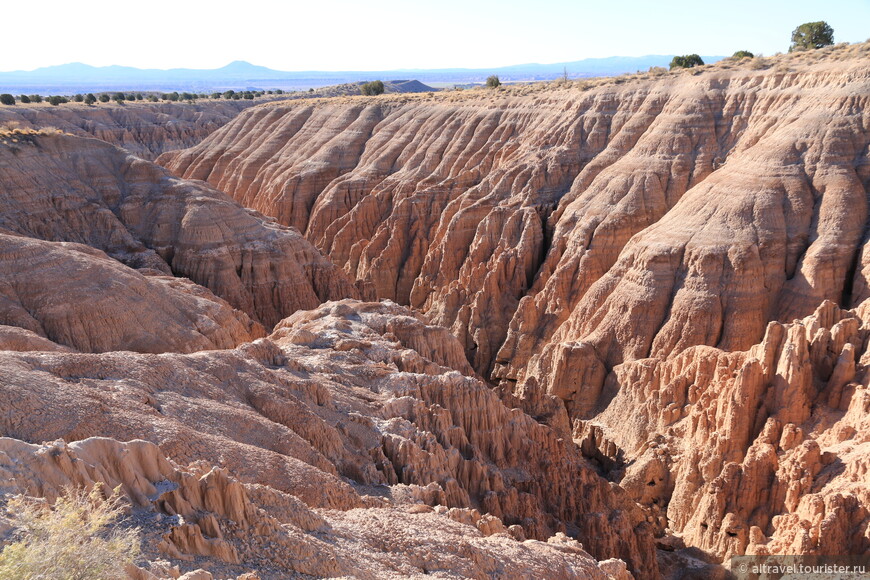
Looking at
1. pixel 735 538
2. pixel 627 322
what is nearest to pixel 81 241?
pixel 627 322

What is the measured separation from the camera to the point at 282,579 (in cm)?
1230

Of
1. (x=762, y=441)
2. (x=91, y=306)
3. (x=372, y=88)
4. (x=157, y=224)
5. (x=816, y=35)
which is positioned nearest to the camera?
(x=762, y=441)

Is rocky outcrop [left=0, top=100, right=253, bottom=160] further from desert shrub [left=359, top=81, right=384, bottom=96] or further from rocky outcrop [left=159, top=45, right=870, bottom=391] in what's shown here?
rocky outcrop [left=159, top=45, right=870, bottom=391]

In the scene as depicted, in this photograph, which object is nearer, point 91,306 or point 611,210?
point 91,306

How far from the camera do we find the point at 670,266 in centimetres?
3828

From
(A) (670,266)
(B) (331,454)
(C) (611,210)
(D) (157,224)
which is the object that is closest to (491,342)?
(C) (611,210)

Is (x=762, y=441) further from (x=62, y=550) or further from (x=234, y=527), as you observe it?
(x=62, y=550)

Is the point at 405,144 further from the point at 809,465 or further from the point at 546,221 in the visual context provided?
the point at 809,465

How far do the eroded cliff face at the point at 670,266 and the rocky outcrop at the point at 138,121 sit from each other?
40425 mm

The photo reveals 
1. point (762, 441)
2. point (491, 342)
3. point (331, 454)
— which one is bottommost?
point (491, 342)

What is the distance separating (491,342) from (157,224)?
20087mm

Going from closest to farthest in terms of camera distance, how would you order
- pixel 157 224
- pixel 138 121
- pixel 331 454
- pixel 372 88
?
pixel 331 454 → pixel 157 224 → pixel 138 121 → pixel 372 88

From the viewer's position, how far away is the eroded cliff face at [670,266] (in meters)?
27.4

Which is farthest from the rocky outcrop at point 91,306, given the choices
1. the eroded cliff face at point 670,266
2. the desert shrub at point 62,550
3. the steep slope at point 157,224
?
the desert shrub at point 62,550
